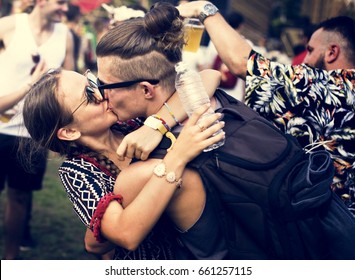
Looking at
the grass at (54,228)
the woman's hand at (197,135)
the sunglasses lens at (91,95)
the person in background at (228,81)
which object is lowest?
the grass at (54,228)

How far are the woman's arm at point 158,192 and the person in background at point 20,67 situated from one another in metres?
2.17

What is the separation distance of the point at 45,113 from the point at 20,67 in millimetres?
1946

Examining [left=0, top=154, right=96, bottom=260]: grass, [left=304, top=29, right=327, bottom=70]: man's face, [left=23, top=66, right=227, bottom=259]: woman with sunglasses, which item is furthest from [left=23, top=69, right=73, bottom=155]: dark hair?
[left=0, top=154, right=96, bottom=260]: grass

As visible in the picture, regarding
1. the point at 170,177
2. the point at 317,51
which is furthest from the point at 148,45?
the point at 317,51

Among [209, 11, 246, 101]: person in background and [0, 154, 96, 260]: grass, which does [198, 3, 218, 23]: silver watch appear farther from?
[209, 11, 246, 101]: person in background

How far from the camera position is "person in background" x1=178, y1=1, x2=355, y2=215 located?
2.43m

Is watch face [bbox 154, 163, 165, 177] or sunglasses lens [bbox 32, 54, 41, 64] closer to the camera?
watch face [bbox 154, 163, 165, 177]

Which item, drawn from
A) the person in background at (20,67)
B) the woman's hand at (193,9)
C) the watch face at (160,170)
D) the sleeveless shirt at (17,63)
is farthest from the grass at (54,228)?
the watch face at (160,170)

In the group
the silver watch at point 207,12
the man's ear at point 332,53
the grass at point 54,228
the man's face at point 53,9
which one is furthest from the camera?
the grass at point 54,228

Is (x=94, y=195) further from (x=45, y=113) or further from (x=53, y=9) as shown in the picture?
(x=53, y=9)

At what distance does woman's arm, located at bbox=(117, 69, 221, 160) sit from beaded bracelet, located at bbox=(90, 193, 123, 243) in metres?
0.16

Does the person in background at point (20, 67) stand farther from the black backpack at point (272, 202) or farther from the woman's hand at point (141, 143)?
the black backpack at point (272, 202)

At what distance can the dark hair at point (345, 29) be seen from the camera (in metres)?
2.81
